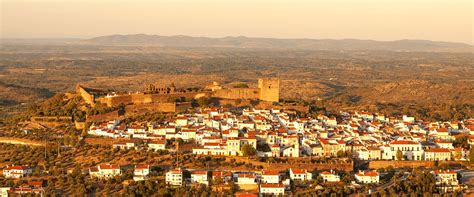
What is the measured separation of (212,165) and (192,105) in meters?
12.7

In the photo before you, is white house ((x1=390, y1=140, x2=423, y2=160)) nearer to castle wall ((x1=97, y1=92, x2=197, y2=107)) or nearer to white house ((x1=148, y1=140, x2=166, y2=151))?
white house ((x1=148, y1=140, x2=166, y2=151))

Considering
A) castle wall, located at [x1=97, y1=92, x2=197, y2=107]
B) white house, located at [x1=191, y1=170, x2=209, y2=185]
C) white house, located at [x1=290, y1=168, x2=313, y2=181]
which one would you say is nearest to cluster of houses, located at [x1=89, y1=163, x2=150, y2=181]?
white house, located at [x1=191, y1=170, x2=209, y2=185]

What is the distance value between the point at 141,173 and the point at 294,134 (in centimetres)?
978

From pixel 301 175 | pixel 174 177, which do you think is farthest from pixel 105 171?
pixel 301 175

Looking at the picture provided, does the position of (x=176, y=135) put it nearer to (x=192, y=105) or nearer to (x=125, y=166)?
(x=125, y=166)

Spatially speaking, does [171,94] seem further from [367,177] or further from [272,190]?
[272,190]

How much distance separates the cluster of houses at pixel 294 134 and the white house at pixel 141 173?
13.4ft

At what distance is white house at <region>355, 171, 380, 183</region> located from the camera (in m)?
33.2

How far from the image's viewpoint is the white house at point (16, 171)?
111 feet

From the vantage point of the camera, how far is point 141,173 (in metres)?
33.0

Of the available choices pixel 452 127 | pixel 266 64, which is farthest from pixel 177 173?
pixel 266 64

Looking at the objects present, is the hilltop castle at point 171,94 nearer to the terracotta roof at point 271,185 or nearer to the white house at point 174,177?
the white house at point 174,177

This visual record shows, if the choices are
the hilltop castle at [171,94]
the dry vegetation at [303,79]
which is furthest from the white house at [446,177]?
the dry vegetation at [303,79]

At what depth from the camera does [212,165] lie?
34.8m
